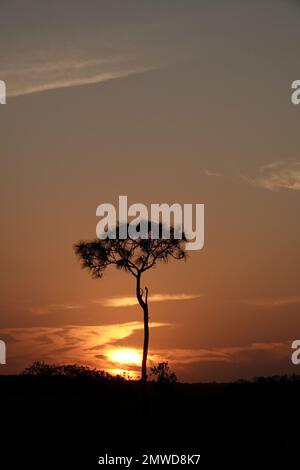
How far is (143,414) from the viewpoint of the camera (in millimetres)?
42750

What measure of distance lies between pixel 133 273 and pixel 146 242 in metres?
1.69

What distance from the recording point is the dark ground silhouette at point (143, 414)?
38.0m

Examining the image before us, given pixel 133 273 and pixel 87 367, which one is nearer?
pixel 133 273

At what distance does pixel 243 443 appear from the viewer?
37812 mm

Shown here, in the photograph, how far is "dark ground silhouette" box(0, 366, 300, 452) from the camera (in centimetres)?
3797

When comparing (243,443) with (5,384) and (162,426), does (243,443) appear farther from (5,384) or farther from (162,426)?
(5,384)

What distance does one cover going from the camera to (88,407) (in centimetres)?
4469
